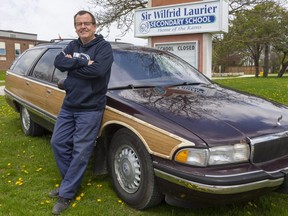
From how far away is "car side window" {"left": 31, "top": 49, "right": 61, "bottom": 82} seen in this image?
15.7ft

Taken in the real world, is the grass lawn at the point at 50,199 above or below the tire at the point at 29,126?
below

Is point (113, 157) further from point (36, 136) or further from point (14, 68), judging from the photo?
point (14, 68)

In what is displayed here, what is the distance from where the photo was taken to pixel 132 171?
123 inches

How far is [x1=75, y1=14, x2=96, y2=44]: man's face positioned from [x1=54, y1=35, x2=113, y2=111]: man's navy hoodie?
80 millimetres

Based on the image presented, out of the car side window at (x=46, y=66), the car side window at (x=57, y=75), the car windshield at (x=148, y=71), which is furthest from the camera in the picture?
the car side window at (x=46, y=66)

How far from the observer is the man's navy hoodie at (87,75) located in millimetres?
3125

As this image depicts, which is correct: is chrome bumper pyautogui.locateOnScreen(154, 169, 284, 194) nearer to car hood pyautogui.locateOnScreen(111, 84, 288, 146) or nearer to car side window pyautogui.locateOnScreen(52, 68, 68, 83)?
car hood pyautogui.locateOnScreen(111, 84, 288, 146)

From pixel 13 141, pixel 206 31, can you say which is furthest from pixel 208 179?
pixel 206 31

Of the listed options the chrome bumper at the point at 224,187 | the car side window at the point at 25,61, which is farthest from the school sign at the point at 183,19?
the chrome bumper at the point at 224,187

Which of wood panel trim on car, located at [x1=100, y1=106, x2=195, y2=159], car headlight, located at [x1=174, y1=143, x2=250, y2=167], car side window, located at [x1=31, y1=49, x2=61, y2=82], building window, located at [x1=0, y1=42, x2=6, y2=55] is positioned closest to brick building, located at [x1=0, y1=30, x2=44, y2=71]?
building window, located at [x1=0, y1=42, x2=6, y2=55]

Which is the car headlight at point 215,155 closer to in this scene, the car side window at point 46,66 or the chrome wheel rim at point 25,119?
the car side window at point 46,66

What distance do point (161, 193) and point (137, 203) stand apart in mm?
303

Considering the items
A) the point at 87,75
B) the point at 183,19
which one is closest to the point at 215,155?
the point at 87,75

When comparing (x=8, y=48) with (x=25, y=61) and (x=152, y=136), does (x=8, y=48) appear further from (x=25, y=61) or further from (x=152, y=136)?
(x=152, y=136)
